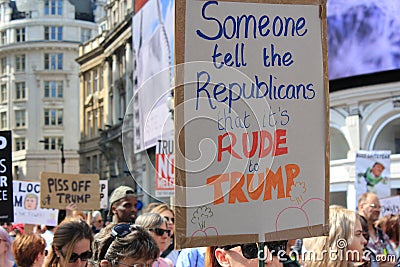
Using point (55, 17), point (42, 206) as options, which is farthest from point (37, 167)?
point (42, 206)

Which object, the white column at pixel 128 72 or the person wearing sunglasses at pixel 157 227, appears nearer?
the person wearing sunglasses at pixel 157 227

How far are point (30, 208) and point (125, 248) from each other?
359 inches

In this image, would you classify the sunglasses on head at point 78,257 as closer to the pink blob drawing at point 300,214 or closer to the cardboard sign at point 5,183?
the pink blob drawing at point 300,214

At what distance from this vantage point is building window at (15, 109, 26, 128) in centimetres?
8995

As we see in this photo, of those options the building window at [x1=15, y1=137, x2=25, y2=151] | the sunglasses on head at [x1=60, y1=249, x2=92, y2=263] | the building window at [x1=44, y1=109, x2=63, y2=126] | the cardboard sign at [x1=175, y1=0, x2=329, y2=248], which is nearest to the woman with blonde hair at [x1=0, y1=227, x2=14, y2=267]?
the sunglasses on head at [x1=60, y1=249, x2=92, y2=263]

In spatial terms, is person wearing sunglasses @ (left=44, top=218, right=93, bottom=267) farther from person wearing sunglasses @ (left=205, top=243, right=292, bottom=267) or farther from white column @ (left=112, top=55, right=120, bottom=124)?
white column @ (left=112, top=55, right=120, bottom=124)

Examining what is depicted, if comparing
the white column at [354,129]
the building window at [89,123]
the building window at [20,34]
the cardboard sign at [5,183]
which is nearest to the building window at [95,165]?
the building window at [89,123]

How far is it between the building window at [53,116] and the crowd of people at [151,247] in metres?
83.3

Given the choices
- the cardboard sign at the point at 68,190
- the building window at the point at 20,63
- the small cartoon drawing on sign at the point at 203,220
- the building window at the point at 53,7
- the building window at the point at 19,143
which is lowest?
the small cartoon drawing on sign at the point at 203,220

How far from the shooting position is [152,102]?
427 centimetres

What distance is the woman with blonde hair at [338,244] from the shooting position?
5.69 metres

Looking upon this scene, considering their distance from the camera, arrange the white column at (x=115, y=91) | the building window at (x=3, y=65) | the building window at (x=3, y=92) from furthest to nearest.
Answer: the building window at (x=3, y=65) → the building window at (x=3, y=92) → the white column at (x=115, y=91)

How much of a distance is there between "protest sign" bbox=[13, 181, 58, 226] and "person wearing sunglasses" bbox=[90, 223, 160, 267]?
841cm

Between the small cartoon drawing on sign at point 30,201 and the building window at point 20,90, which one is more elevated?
the building window at point 20,90
